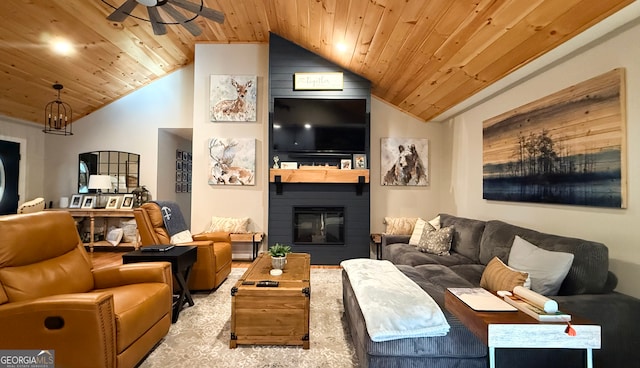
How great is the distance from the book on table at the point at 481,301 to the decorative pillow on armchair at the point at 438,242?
1932 millimetres

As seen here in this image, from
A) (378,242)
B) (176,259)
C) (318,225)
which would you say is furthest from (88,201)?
(378,242)

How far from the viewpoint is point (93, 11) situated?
11.3ft

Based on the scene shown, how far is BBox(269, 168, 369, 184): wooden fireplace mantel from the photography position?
174 inches

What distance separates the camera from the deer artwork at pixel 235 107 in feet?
15.9

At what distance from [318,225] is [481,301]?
3397mm

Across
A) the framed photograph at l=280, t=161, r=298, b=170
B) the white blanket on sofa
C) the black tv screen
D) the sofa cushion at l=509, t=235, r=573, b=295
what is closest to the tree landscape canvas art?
the sofa cushion at l=509, t=235, r=573, b=295

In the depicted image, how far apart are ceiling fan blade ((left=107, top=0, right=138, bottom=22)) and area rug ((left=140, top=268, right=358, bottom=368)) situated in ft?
9.30

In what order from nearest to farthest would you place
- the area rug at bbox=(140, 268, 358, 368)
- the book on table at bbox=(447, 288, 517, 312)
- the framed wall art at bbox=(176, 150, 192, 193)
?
the book on table at bbox=(447, 288, 517, 312), the area rug at bbox=(140, 268, 358, 368), the framed wall art at bbox=(176, 150, 192, 193)

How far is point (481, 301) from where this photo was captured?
135 cm

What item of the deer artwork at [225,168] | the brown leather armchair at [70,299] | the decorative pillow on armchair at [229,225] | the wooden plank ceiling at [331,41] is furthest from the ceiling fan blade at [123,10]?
the decorative pillow on armchair at [229,225]

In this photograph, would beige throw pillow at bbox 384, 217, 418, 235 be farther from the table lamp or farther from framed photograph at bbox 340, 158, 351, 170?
the table lamp

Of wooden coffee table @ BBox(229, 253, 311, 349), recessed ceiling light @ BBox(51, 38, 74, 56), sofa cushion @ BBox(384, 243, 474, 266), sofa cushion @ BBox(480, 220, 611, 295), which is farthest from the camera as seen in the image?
recessed ceiling light @ BBox(51, 38, 74, 56)

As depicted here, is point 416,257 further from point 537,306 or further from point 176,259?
point 176,259

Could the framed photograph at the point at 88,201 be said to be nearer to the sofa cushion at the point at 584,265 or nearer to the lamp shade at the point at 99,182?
the lamp shade at the point at 99,182
